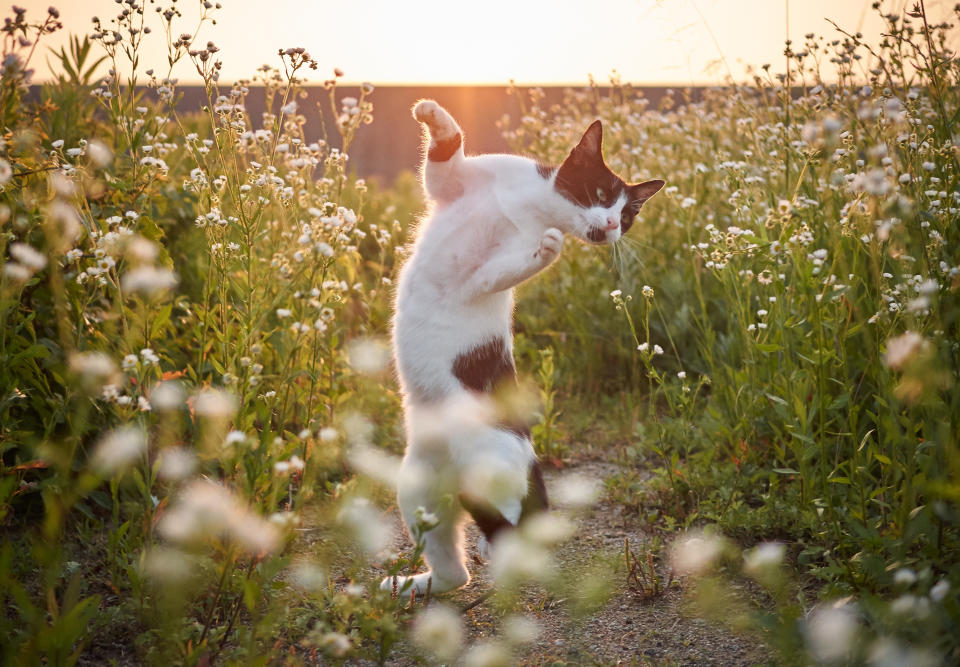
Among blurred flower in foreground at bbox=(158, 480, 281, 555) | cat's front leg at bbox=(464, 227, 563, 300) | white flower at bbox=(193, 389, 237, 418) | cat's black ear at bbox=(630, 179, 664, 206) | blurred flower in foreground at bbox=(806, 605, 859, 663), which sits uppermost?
cat's black ear at bbox=(630, 179, 664, 206)

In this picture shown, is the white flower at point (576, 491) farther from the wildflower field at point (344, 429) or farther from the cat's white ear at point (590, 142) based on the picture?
the cat's white ear at point (590, 142)

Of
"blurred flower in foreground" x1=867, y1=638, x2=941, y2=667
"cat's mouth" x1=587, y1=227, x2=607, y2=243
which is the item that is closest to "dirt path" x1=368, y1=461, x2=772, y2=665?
"blurred flower in foreground" x1=867, y1=638, x2=941, y2=667

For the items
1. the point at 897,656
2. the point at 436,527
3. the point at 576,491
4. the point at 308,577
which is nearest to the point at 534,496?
the point at 436,527

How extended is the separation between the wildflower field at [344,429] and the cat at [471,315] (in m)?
0.17

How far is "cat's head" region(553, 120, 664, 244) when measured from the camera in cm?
256

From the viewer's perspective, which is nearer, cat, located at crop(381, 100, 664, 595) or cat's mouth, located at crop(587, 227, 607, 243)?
cat, located at crop(381, 100, 664, 595)

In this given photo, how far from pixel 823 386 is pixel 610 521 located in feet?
3.49

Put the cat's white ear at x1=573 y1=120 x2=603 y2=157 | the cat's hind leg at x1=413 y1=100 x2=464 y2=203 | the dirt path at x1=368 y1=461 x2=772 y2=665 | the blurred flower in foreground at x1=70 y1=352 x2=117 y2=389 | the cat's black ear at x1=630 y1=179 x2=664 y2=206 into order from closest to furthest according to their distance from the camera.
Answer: the blurred flower in foreground at x1=70 y1=352 x2=117 y2=389, the dirt path at x1=368 y1=461 x2=772 y2=665, the cat's hind leg at x1=413 y1=100 x2=464 y2=203, the cat's white ear at x1=573 y1=120 x2=603 y2=157, the cat's black ear at x1=630 y1=179 x2=664 y2=206

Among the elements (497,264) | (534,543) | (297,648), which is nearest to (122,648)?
(297,648)

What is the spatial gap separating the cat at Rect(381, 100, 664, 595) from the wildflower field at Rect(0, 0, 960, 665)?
0.56 ft

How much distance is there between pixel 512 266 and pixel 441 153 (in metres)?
0.53

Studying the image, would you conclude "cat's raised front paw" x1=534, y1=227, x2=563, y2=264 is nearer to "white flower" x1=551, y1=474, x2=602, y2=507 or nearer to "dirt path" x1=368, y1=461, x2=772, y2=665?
"dirt path" x1=368, y1=461, x2=772, y2=665

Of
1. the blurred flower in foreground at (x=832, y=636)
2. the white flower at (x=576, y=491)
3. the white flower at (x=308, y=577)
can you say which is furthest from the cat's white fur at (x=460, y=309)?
the blurred flower in foreground at (x=832, y=636)

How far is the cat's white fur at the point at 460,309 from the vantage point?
2.29 meters
